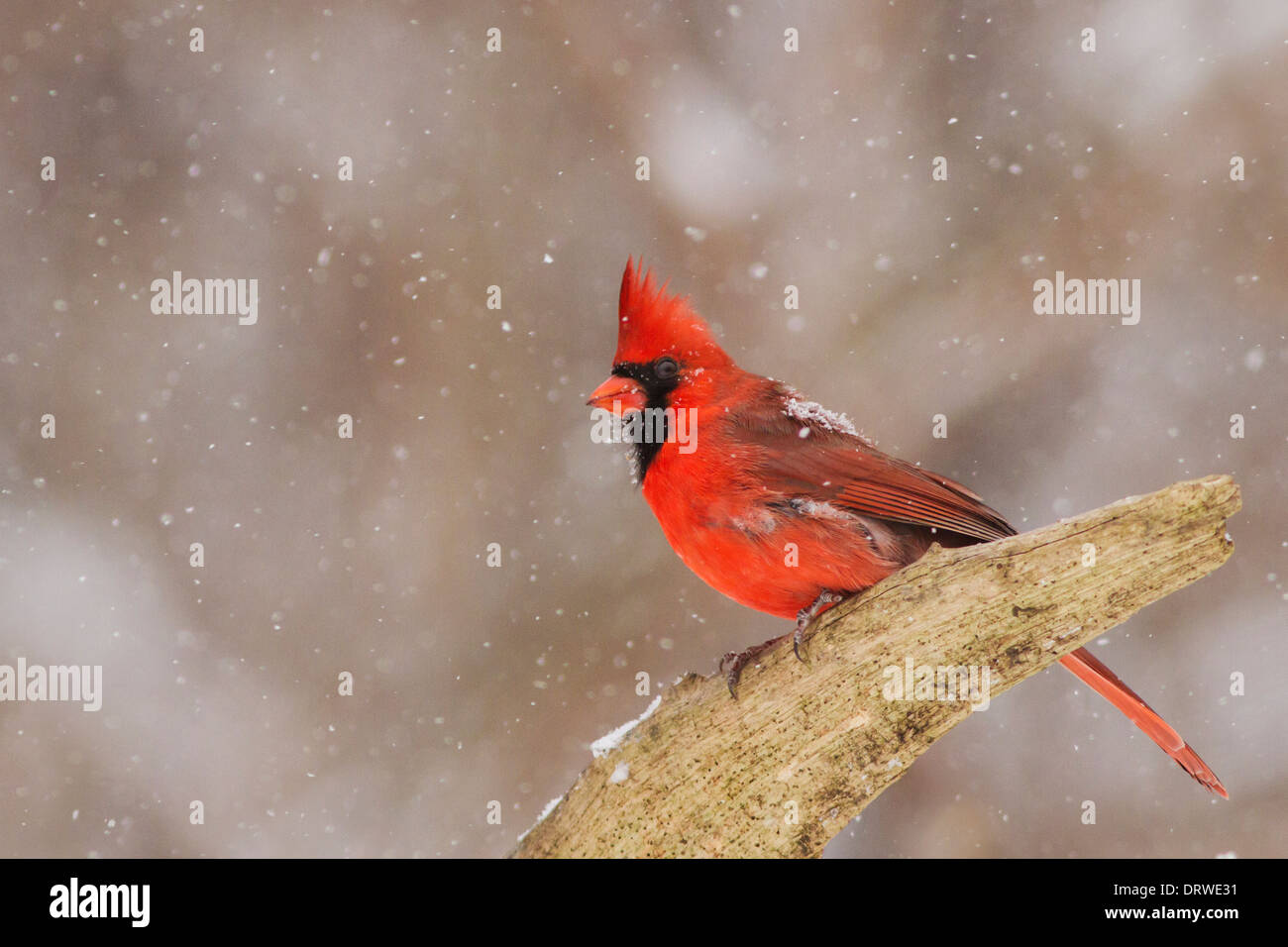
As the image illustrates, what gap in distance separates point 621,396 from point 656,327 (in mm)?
174

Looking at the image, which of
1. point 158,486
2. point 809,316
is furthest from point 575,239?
point 158,486

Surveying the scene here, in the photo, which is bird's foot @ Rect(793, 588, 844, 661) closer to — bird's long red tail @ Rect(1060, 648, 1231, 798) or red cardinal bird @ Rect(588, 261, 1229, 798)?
red cardinal bird @ Rect(588, 261, 1229, 798)

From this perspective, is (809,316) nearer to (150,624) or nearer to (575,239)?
(575,239)

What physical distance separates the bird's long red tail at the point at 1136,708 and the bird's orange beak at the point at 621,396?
1.01 m

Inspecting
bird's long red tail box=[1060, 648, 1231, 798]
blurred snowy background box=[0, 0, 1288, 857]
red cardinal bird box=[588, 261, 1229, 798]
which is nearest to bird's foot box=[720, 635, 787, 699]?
red cardinal bird box=[588, 261, 1229, 798]

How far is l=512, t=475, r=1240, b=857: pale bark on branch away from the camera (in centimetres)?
174

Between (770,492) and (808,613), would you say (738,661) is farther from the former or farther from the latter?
(770,492)

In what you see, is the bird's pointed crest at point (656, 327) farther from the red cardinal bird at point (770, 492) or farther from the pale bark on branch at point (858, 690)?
the pale bark on branch at point (858, 690)

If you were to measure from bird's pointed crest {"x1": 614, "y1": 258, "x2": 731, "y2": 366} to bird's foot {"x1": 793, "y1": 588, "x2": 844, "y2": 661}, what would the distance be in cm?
61

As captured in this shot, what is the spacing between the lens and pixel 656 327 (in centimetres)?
240

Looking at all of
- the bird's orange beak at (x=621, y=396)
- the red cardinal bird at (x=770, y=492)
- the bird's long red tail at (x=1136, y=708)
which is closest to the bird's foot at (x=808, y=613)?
the red cardinal bird at (x=770, y=492)

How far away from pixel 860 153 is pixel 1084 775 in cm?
254

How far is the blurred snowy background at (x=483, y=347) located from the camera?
4047 mm

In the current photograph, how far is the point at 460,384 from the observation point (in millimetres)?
4215
